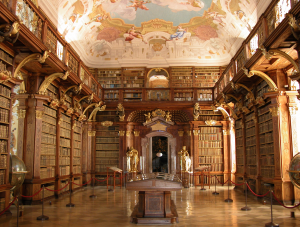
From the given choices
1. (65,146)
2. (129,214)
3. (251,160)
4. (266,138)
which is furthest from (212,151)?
(129,214)

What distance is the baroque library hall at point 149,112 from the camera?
22.0ft

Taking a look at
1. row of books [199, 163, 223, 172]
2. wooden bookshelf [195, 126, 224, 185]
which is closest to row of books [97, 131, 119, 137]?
wooden bookshelf [195, 126, 224, 185]

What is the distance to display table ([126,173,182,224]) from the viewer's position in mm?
5957

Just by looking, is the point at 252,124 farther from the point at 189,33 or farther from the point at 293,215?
the point at 189,33

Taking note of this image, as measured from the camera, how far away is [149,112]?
634 inches

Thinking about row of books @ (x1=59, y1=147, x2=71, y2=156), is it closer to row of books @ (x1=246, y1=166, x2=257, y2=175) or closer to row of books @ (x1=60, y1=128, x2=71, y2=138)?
row of books @ (x1=60, y1=128, x2=71, y2=138)

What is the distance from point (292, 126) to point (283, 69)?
166 centimetres

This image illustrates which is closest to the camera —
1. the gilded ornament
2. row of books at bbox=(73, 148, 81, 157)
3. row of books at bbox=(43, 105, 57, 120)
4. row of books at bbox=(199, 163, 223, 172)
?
row of books at bbox=(43, 105, 57, 120)

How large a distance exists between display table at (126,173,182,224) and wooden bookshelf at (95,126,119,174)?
9.49 meters

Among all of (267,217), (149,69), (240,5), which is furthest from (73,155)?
(240,5)

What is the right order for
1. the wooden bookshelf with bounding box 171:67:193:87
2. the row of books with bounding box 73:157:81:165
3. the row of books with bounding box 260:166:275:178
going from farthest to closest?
the wooden bookshelf with bounding box 171:67:193:87, the row of books with bounding box 73:157:81:165, the row of books with bounding box 260:166:275:178

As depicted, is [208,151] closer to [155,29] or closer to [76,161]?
[76,161]

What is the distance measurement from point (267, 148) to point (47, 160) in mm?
6943

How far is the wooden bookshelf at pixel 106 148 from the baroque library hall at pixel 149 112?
5cm
